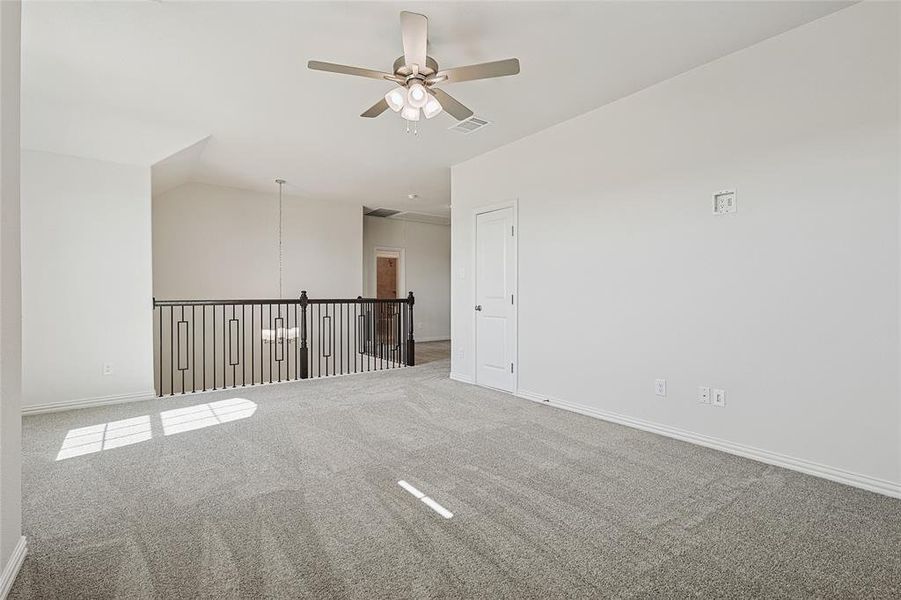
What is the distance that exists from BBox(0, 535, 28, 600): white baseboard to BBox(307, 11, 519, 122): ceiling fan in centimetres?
255

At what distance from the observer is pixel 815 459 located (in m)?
2.59

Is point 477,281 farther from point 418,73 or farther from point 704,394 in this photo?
point 418,73

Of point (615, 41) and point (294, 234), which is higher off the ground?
point (615, 41)

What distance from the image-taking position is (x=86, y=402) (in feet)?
13.7

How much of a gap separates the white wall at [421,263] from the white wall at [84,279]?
478 centimetres

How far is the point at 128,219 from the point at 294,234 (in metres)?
3.05

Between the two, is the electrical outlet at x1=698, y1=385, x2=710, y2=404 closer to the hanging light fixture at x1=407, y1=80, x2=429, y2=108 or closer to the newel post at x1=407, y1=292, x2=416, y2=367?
the hanging light fixture at x1=407, y1=80, x2=429, y2=108

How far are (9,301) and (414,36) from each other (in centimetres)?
221

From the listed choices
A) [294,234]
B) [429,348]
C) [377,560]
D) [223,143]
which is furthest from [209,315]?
[377,560]

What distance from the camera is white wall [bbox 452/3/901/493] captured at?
2389 millimetres

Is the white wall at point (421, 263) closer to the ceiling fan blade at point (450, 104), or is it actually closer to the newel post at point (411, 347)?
the newel post at point (411, 347)

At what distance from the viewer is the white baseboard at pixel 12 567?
1.53 m

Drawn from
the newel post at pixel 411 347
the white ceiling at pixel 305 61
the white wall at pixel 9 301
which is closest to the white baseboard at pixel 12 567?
the white wall at pixel 9 301

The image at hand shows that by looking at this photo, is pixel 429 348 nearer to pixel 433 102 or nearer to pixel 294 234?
pixel 294 234
